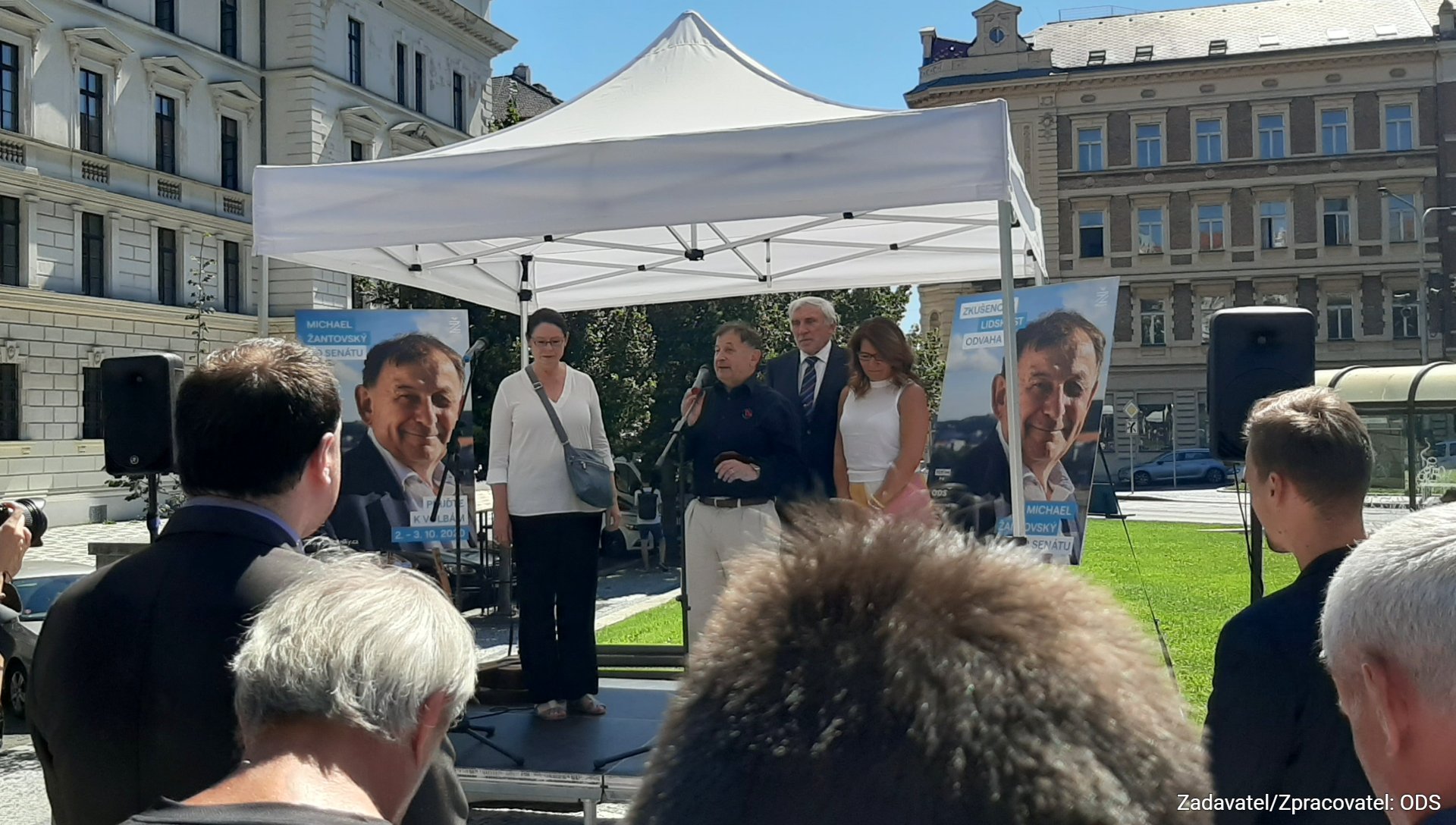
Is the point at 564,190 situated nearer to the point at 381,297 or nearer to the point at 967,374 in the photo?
the point at 967,374

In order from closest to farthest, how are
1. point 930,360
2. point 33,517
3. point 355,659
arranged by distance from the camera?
point 355,659 → point 33,517 → point 930,360

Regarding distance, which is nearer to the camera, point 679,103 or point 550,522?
point 679,103

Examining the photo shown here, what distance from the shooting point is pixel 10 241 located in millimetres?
27625

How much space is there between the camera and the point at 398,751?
142cm

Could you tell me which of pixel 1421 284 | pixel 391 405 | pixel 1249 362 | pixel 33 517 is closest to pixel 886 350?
pixel 1249 362

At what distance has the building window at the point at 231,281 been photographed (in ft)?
113

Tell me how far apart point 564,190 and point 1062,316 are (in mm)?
3379

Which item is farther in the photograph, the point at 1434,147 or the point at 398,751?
the point at 1434,147

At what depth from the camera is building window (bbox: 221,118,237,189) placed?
116ft

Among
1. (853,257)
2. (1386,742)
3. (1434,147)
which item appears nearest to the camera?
(1386,742)

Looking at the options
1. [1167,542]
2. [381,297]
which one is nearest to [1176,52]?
[1167,542]

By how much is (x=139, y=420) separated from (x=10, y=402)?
27285mm

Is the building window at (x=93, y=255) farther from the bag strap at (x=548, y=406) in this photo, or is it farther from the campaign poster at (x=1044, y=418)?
the campaign poster at (x=1044, y=418)

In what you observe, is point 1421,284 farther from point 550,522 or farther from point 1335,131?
point 550,522
